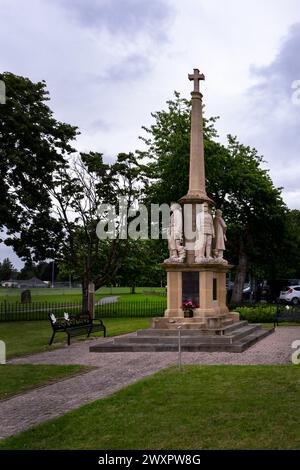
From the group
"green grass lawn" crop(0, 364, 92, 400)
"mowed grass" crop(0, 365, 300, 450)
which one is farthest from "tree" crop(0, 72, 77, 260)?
"mowed grass" crop(0, 365, 300, 450)

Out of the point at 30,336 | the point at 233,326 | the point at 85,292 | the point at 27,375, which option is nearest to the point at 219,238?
the point at 233,326

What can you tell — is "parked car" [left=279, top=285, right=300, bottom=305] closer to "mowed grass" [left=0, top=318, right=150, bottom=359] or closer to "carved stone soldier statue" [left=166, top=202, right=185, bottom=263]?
"mowed grass" [left=0, top=318, right=150, bottom=359]

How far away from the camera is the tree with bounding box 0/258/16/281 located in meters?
128

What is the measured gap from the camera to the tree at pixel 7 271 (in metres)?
128

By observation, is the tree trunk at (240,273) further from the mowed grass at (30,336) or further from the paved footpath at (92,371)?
the paved footpath at (92,371)

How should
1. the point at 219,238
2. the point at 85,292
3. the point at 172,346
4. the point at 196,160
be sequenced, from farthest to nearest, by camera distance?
the point at 85,292 < the point at 219,238 < the point at 196,160 < the point at 172,346

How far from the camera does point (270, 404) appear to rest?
8000mm

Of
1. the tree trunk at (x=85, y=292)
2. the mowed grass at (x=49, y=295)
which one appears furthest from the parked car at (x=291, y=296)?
the tree trunk at (x=85, y=292)

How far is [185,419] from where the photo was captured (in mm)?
7199

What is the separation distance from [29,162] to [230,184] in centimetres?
1206

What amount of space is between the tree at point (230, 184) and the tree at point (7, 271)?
9572 cm

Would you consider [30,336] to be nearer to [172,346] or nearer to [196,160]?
[172,346]
